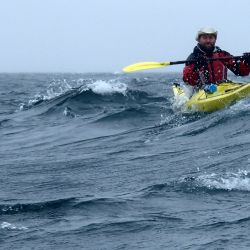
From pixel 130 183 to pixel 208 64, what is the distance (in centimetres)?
693

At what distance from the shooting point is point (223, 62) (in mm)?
14914

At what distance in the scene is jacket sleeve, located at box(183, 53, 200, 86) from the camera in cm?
1473

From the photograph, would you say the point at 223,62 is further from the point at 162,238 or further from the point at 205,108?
the point at 162,238

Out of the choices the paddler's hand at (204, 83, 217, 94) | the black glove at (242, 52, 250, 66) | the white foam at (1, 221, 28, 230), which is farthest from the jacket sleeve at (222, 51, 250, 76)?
the white foam at (1, 221, 28, 230)

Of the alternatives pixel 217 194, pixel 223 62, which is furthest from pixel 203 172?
pixel 223 62

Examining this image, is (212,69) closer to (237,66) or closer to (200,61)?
(200,61)

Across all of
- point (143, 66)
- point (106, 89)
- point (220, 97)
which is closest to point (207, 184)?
point (220, 97)

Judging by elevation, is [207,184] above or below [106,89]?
below

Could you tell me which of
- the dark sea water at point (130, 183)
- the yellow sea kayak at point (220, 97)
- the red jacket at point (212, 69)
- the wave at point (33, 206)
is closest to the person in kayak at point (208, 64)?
the red jacket at point (212, 69)

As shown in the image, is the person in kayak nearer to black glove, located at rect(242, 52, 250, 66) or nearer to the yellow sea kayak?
black glove, located at rect(242, 52, 250, 66)

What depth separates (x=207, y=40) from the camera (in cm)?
1444

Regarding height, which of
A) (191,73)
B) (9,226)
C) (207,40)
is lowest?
(9,226)

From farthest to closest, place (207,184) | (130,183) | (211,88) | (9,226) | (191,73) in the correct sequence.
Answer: (191,73), (211,88), (130,183), (207,184), (9,226)

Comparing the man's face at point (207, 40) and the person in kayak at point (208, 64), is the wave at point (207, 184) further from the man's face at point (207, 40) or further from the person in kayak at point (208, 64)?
the man's face at point (207, 40)
